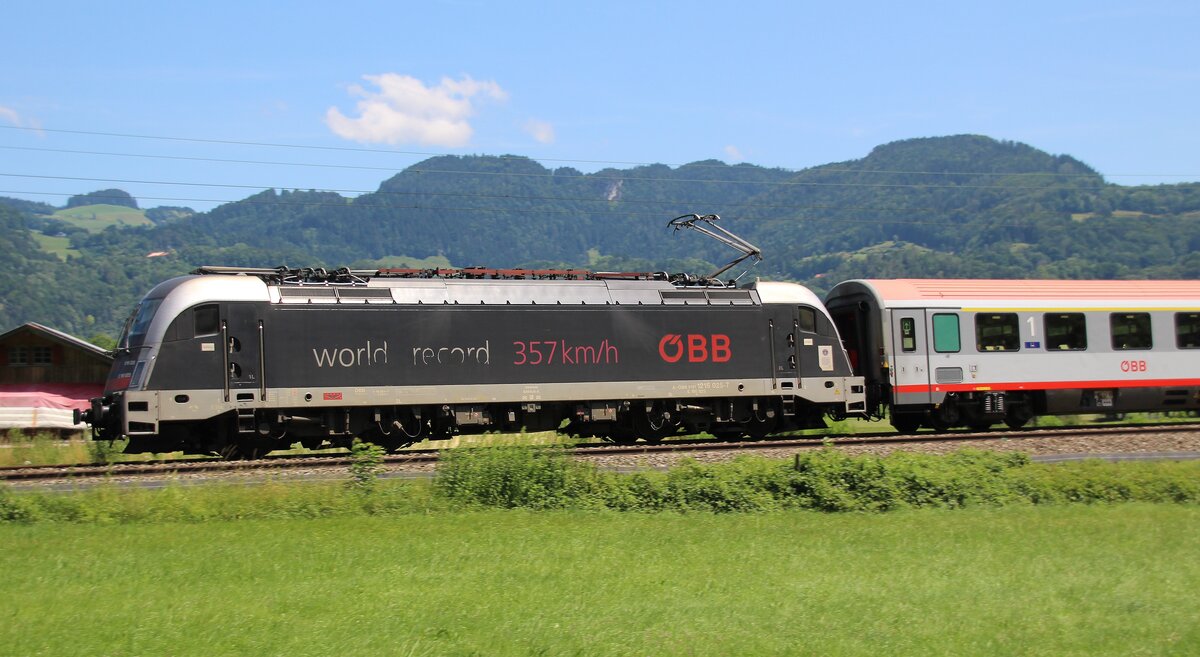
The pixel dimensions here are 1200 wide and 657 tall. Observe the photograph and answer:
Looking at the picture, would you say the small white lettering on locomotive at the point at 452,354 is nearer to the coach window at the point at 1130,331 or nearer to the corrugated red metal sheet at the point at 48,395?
the coach window at the point at 1130,331

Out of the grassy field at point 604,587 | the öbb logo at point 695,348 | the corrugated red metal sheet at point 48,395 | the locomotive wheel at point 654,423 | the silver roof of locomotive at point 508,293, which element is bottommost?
the grassy field at point 604,587

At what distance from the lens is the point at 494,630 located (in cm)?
845

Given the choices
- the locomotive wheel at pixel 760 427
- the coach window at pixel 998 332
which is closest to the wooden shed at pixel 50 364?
the locomotive wheel at pixel 760 427

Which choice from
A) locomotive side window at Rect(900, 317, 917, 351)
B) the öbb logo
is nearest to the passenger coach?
locomotive side window at Rect(900, 317, 917, 351)

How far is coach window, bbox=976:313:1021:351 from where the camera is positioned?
86.2 feet

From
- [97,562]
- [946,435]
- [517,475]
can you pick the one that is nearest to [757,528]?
[517,475]

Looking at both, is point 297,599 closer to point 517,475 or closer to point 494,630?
point 494,630

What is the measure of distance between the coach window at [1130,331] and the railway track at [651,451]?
7.42ft

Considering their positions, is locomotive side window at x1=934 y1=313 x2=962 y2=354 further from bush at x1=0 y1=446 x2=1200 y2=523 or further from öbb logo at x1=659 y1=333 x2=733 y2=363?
bush at x1=0 y1=446 x2=1200 y2=523

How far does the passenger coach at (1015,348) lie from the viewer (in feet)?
85.1

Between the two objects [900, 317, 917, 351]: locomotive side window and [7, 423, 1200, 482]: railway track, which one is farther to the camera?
[900, 317, 917, 351]: locomotive side window

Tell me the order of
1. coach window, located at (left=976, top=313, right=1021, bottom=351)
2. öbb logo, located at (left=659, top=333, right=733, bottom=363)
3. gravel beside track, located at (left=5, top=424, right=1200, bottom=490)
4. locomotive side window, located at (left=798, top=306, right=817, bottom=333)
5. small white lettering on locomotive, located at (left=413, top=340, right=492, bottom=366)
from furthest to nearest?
1. coach window, located at (left=976, top=313, right=1021, bottom=351)
2. locomotive side window, located at (left=798, top=306, right=817, bottom=333)
3. öbb logo, located at (left=659, top=333, right=733, bottom=363)
4. small white lettering on locomotive, located at (left=413, top=340, right=492, bottom=366)
5. gravel beside track, located at (left=5, top=424, right=1200, bottom=490)

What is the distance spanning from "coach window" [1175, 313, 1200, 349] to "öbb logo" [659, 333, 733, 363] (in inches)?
526

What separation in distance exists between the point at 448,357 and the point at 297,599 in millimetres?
12988
